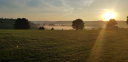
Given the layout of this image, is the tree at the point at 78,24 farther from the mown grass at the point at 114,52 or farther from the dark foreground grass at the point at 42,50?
the dark foreground grass at the point at 42,50

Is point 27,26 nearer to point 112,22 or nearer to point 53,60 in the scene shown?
point 53,60

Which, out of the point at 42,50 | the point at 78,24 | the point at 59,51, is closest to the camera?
the point at 59,51

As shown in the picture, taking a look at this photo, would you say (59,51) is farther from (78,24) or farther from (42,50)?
(78,24)

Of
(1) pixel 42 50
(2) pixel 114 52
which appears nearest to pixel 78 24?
(2) pixel 114 52

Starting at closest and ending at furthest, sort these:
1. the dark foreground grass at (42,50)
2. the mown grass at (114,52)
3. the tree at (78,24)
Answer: the dark foreground grass at (42,50) → the mown grass at (114,52) → the tree at (78,24)

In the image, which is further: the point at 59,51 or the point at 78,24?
the point at 78,24

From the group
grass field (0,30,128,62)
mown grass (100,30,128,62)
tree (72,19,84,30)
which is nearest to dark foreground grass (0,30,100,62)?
grass field (0,30,128,62)

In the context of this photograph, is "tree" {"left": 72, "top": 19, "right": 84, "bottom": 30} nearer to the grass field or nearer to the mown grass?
the mown grass

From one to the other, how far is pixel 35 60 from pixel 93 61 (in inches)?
201

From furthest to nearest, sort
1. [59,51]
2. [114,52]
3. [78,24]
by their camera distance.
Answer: [78,24] → [114,52] → [59,51]

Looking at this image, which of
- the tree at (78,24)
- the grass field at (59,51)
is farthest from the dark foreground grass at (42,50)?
the tree at (78,24)

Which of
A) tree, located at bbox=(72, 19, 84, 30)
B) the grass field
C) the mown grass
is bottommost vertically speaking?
the mown grass

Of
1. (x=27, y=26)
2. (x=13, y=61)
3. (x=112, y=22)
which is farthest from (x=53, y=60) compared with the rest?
(x=112, y=22)

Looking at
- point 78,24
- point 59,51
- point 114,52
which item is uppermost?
point 78,24
